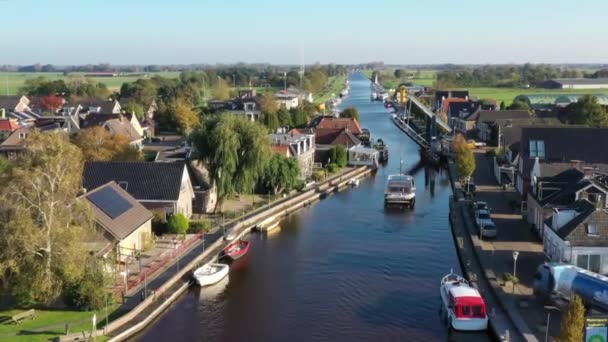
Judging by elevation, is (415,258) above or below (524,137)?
below

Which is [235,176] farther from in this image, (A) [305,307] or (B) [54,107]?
(B) [54,107]

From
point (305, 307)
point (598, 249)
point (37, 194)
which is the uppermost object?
point (37, 194)

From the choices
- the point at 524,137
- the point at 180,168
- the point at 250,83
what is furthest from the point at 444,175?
the point at 250,83

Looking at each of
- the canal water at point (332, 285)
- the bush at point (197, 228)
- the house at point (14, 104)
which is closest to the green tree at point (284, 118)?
the house at point (14, 104)

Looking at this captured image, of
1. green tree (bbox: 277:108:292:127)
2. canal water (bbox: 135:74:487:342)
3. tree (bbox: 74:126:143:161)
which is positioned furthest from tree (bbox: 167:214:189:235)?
green tree (bbox: 277:108:292:127)

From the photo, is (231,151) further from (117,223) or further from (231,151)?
(117,223)

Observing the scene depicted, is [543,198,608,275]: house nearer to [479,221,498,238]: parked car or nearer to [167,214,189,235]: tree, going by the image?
[479,221,498,238]: parked car
